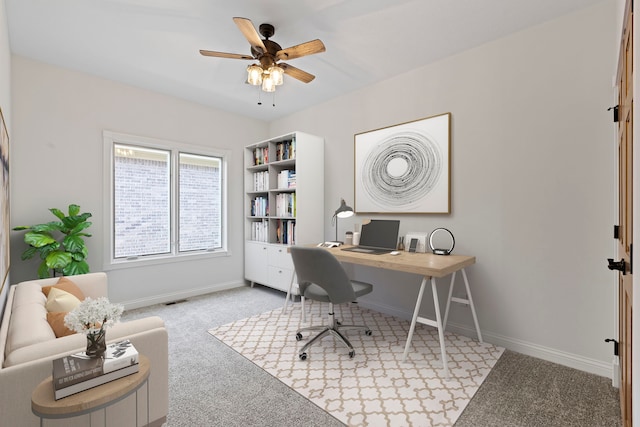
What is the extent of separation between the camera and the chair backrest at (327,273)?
2.24m

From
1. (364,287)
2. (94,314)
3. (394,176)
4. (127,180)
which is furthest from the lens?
(127,180)

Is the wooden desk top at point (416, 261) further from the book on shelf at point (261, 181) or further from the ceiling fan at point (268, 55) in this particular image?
the book on shelf at point (261, 181)

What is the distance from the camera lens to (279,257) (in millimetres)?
3926

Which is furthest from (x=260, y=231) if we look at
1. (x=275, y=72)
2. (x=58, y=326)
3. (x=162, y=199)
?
(x=58, y=326)

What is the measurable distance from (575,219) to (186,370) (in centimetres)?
309

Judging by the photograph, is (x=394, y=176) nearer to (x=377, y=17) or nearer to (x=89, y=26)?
(x=377, y=17)

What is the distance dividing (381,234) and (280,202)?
5.22ft

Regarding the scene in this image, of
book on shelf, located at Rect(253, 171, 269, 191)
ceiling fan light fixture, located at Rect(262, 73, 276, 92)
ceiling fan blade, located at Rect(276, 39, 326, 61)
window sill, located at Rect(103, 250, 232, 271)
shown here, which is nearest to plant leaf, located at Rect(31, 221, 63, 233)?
window sill, located at Rect(103, 250, 232, 271)

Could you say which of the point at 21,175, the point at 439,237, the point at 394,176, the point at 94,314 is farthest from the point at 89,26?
the point at 439,237

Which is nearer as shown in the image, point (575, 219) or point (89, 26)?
point (575, 219)

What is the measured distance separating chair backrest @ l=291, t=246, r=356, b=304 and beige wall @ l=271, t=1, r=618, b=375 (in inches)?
46.1

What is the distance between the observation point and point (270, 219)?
4188mm

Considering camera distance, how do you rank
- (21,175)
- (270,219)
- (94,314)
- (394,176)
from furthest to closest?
(270,219) < (394,176) < (21,175) < (94,314)

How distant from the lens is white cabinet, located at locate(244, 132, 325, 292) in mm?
3768
